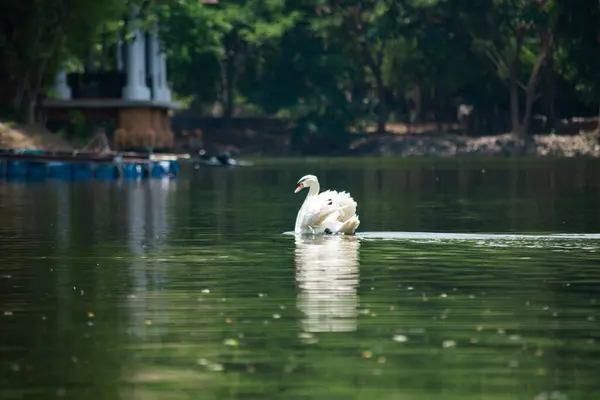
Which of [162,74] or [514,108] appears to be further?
[514,108]

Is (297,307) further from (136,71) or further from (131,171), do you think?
(136,71)

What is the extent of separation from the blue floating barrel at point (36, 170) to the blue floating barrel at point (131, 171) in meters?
3.14

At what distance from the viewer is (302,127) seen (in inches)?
4596

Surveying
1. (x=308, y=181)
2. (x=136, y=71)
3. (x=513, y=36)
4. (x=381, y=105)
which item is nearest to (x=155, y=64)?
(x=136, y=71)

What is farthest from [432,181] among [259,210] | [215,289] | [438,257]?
[215,289]

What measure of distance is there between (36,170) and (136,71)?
2276 centimetres

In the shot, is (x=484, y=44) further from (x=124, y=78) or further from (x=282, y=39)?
(x=124, y=78)

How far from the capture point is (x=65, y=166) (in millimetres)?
65688

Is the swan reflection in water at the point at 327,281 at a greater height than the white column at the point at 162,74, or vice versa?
the white column at the point at 162,74

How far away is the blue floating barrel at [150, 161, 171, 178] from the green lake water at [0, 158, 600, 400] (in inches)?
1186

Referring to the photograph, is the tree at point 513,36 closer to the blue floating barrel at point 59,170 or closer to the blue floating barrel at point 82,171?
the blue floating barrel at point 82,171

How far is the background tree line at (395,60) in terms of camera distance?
105438 millimetres

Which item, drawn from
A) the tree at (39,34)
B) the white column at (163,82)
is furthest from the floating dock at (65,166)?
the white column at (163,82)

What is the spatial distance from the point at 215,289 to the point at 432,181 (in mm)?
42736
